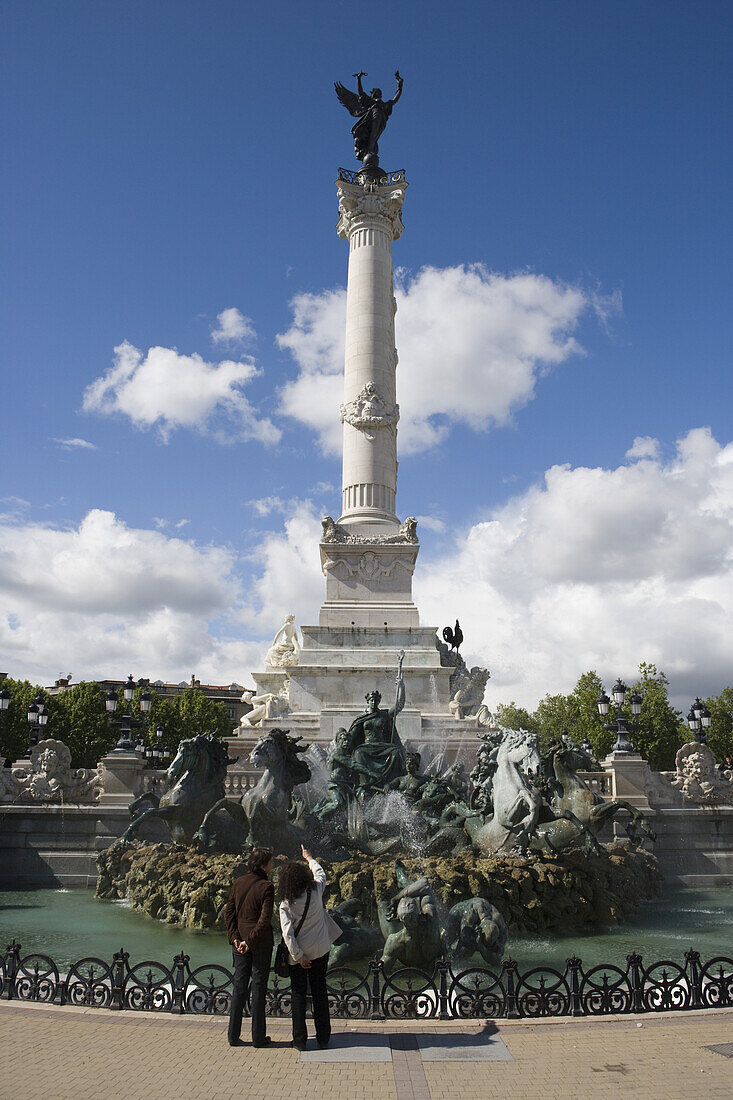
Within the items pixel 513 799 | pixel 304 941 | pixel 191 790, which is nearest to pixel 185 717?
pixel 191 790

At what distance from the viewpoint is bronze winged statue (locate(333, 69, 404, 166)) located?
1489 inches

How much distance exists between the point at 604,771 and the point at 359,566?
37.4 feet

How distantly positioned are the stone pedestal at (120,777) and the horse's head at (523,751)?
10501 mm

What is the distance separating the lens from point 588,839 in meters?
14.3

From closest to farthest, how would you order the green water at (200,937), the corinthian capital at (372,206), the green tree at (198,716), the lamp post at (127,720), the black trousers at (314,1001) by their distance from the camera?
the black trousers at (314,1001) < the green water at (200,937) < the lamp post at (127,720) < the corinthian capital at (372,206) < the green tree at (198,716)

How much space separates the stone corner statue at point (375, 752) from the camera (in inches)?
672

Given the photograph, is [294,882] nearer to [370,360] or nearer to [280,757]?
[280,757]

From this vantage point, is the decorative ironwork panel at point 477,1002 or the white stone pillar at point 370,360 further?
the white stone pillar at point 370,360

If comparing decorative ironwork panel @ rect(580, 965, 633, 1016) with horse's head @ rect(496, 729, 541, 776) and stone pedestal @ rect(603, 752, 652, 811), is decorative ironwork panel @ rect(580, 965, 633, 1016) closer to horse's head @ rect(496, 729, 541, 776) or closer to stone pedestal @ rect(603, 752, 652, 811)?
horse's head @ rect(496, 729, 541, 776)

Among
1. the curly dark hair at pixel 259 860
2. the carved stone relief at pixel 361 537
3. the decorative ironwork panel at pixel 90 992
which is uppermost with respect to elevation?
the carved stone relief at pixel 361 537

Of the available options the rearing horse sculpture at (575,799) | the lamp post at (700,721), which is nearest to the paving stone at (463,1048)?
the rearing horse sculpture at (575,799)

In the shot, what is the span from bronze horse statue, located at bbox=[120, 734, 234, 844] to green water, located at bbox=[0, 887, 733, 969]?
166cm

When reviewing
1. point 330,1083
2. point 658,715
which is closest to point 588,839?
point 330,1083

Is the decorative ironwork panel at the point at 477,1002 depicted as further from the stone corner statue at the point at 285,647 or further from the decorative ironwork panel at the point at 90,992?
the stone corner statue at the point at 285,647
